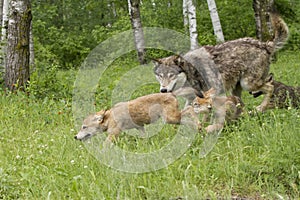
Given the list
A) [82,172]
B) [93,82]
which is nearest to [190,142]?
[82,172]

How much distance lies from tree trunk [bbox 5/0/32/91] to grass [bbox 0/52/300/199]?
11.7 ft

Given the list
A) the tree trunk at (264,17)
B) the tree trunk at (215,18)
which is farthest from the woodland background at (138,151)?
the tree trunk at (215,18)

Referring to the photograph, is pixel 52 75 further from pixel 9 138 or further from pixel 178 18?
pixel 178 18

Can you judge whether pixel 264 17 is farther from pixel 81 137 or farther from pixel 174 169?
pixel 174 169

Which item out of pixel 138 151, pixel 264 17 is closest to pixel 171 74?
pixel 138 151

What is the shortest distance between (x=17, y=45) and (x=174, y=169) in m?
6.18

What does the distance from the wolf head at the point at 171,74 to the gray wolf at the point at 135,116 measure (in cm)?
120

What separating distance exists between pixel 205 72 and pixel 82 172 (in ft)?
11.7

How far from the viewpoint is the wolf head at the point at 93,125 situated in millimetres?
6134

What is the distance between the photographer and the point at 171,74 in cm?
765

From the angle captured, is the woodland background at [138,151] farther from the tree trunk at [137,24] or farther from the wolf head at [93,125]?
the tree trunk at [137,24]

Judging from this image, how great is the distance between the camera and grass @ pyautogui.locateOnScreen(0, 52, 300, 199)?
161 inches

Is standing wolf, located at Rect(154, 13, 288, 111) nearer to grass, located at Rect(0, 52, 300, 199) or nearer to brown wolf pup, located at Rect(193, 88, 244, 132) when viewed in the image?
brown wolf pup, located at Rect(193, 88, 244, 132)

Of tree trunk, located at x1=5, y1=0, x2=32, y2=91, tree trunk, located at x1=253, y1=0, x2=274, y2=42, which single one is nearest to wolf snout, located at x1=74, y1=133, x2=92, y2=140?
tree trunk, located at x1=5, y1=0, x2=32, y2=91
